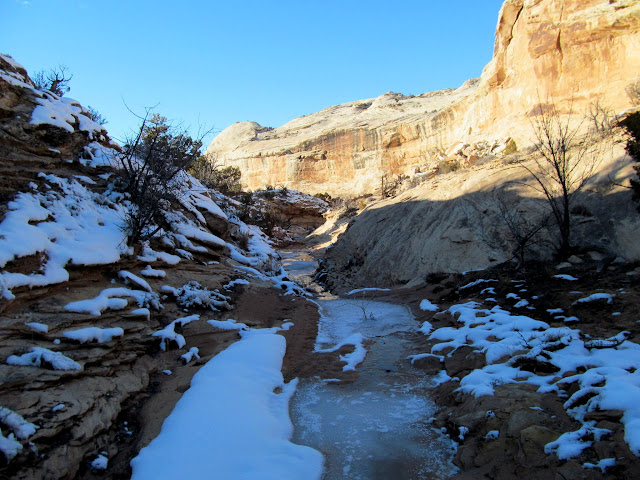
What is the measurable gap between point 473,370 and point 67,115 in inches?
361

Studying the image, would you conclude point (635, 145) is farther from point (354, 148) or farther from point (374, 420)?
point (354, 148)

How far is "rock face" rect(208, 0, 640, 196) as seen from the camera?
1938 centimetres

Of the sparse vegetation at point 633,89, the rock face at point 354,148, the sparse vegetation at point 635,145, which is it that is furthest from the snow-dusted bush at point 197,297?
the rock face at point 354,148

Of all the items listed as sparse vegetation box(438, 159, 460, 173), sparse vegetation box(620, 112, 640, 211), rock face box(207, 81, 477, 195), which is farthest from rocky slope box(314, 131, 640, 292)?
rock face box(207, 81, 477, 195)

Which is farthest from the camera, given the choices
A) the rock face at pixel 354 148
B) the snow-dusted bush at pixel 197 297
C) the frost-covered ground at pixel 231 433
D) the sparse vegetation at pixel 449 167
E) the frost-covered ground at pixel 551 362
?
the rock face at pixel 354 148

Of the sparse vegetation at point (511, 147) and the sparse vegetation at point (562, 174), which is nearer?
the sparse vegetation at point (562, 174)

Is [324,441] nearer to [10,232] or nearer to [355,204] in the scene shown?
[10,232]

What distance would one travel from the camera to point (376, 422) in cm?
372

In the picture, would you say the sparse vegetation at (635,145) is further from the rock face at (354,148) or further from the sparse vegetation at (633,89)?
the rock face at (354,148)

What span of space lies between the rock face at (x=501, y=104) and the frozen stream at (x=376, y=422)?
13596 millimetres

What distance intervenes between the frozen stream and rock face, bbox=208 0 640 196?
13.6 metres

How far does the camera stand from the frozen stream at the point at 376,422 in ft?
9.88

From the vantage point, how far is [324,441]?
136 inches

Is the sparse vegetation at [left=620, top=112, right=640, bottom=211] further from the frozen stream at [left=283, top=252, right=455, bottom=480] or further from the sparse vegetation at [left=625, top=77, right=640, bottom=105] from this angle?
the sparse vegetation at [left=625, top=77, right=640, bottom=105]
